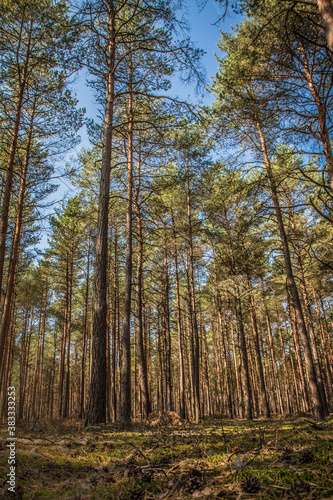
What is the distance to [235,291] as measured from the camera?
12.1 m

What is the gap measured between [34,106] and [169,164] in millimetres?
5982

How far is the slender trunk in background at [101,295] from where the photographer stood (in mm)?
5906

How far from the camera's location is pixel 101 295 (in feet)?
21.6

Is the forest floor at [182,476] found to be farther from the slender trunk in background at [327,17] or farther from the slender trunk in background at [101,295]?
the slender trunk in background at [327,17]

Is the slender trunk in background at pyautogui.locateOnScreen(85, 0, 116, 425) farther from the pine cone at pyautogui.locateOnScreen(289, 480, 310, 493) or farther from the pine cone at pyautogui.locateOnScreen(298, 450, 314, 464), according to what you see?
the pine cone at pyautogui.locateOnScreen(289, 480, 310, 493)

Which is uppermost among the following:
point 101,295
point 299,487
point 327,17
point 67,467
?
point 327,17

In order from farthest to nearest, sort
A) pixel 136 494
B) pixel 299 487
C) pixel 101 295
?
pixel 101 295, pixel 136 494, pixel 299 487

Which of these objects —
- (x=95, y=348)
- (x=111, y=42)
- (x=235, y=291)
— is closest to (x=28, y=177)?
(x=111, y=42)

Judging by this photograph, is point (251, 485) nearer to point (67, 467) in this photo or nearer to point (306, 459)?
point (306, 459)

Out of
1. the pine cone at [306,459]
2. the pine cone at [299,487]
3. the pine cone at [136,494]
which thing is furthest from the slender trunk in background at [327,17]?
the pine cone at [136,494]

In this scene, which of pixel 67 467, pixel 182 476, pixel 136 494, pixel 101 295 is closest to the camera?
pixel 136 494

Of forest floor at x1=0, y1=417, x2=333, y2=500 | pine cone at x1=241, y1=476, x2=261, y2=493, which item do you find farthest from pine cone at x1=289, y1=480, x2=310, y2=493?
pine cone at x1=241, y1=476, x2=261, y2=493

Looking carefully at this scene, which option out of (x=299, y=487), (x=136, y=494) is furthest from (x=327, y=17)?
(x=136, y=494)

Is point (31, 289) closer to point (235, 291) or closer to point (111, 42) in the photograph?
point (235, 291)
